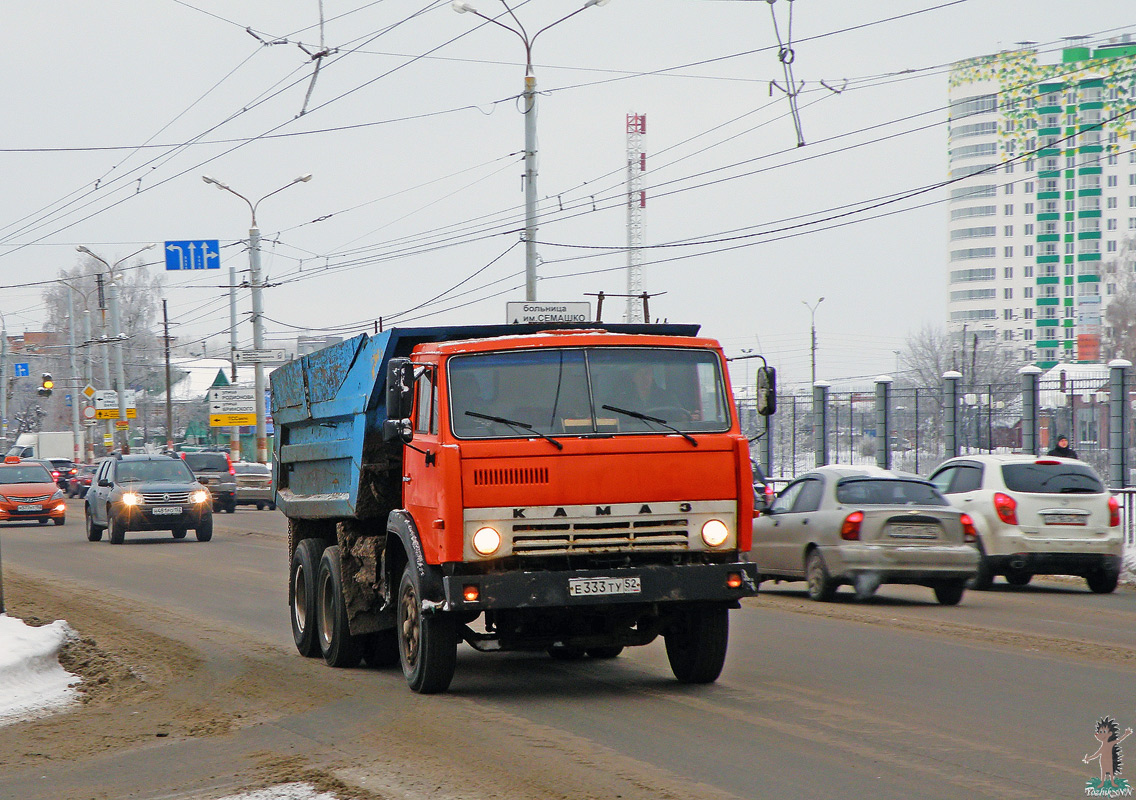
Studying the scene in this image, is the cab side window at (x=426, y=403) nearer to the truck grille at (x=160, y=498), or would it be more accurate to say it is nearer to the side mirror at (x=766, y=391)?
the side mirror at (x=766, y=391)

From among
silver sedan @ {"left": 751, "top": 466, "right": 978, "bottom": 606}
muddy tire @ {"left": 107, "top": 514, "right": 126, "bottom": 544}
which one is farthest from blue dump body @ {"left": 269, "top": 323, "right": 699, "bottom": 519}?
muddy tire @ {"left": 107, "top": 514, "right": 126, "bottom": 544}

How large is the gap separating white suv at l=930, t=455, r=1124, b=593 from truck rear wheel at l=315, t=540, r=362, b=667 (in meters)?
8.53

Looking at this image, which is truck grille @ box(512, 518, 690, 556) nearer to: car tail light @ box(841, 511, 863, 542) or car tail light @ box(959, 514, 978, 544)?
car tail light @ box(841, 511, 863, 542)

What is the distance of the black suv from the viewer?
29000 mm

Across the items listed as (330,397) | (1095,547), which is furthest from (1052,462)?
(330,397)

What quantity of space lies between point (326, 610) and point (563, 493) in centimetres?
339

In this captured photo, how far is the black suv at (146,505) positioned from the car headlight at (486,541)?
70.4 feet

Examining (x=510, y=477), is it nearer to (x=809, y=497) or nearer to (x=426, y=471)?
(x=426, y=471)

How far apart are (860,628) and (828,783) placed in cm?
663

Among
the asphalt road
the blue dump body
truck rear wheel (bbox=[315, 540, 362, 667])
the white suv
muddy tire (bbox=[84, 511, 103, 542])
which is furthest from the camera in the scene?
muddy tire (bbox=[84, 511, 103, 542])

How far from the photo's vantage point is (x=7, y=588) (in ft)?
60.8

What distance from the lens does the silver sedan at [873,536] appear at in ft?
49.1

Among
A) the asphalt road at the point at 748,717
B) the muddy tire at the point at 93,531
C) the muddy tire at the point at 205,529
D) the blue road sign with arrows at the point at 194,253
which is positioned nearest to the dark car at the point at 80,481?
the blue road sign with arrows at the point at 194,253

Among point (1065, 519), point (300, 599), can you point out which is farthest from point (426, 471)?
point (1065, 519)
